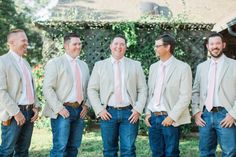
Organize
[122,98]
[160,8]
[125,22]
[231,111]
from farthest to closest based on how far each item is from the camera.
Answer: [160,8]
[125,22]
[122,98]
[231,111]

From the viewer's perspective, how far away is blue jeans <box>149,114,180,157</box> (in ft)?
16.6

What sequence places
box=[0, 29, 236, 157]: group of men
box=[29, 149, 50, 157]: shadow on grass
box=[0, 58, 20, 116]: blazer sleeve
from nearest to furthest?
box=[0, 58, 20, 116]: blazer sleeve, box=[0, 29, 236, 157]: group of men, box=[29, 149, 50, 157]: shadow on grass

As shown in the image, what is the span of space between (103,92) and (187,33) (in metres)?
5.67

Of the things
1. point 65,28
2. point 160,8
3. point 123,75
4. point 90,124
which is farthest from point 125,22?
point 123,75

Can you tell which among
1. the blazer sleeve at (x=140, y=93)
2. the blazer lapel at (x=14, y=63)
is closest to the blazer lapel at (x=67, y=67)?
the blazer lapel at (x=14, y=63)

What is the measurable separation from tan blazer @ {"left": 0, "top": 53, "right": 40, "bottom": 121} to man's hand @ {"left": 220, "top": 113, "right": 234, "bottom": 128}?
260cm

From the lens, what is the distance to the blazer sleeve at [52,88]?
5.13 metres

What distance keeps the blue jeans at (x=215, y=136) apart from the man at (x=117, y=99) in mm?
885

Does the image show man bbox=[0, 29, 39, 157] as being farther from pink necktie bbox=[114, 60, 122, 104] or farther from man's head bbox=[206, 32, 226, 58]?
man's head bbox=[206, 32, 226, 58]

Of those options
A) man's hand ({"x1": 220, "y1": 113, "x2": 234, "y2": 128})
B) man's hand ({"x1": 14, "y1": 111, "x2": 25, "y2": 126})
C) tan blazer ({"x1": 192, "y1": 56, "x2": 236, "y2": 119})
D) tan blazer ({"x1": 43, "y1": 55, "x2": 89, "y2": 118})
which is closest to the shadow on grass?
tan blazer ({"x1": 43, "y1": 55, "x2": 89, "y2": 118})

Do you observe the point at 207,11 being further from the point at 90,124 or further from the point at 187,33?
the point at 90,124

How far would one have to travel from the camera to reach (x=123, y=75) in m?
5.30

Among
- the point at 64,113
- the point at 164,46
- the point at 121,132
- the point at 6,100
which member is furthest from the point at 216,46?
the point at 6,100

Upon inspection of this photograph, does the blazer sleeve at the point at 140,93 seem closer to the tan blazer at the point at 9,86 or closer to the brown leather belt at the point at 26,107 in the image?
the brown leather belt at the point at 26,107
